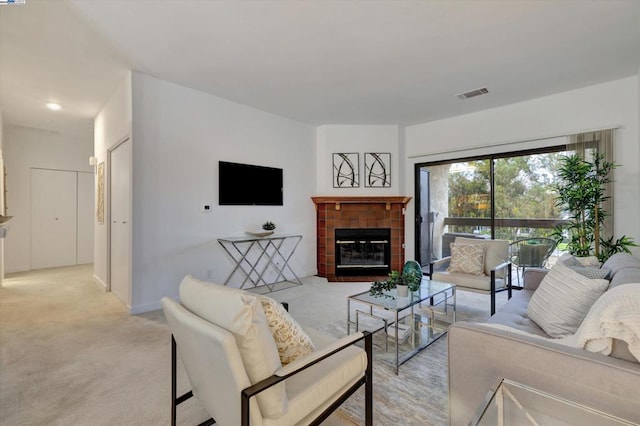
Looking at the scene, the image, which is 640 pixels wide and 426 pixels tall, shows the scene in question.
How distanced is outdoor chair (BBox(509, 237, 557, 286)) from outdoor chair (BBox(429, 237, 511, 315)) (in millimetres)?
1200

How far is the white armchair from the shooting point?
1014mm

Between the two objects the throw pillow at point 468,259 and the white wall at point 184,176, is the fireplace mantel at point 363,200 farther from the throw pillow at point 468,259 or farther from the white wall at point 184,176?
the throw pillow at point 468,259

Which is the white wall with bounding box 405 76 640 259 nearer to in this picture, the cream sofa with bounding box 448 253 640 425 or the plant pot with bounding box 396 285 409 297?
the cream sofa with bounding box 448 253 640 425

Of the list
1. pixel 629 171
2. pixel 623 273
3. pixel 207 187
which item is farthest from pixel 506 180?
pixel 207 187

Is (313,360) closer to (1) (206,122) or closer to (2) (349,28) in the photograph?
(2) (349,28)

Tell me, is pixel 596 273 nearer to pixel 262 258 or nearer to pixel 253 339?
pixel 253 339

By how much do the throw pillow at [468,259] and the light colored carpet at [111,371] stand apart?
466mm

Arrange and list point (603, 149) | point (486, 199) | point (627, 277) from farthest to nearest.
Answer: point (486, 199), point (603, 149), point (627, 277)

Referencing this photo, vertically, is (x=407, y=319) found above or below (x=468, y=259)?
below

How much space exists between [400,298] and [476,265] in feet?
4.52

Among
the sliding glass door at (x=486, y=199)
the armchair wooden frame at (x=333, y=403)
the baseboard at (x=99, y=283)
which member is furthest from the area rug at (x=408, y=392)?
the baseboard at (x=99, y=283)

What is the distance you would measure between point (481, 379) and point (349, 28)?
2676mm

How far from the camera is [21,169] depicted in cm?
565

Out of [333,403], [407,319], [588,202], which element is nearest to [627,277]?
[333,403]
